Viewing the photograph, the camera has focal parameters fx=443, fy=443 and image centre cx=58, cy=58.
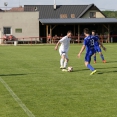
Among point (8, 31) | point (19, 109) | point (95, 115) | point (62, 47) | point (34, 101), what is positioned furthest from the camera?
point (8, 31)

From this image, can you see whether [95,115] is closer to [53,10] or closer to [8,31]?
A: [8,31]

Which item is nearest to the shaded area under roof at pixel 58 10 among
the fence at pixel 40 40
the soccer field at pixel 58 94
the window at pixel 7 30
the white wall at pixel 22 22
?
the white wall at pixel 22 22

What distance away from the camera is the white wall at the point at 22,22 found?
6016 centimetres

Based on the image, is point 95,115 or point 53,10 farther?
point 53,10

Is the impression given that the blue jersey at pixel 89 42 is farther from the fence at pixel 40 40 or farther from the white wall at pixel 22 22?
the white wall at pixel 22 22

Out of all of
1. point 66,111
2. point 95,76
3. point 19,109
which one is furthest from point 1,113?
point 95,76

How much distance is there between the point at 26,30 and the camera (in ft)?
198

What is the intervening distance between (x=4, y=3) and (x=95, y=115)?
64.7 metres

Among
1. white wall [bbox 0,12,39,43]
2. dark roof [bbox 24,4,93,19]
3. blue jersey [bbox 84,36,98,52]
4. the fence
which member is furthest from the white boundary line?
dark roof [bbox 24,4,93,19]

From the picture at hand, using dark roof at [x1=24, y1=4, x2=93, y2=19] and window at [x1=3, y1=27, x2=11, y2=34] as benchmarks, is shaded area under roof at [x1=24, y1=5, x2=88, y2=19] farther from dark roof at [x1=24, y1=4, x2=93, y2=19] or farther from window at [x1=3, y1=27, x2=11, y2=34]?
window at [x1=3, y1=27, x2=11, y2=34]

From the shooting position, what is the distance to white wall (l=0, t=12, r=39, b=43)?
6016 centimetres

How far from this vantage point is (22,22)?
60438mm

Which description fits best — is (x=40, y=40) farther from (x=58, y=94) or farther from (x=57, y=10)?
(x=58, y=94)

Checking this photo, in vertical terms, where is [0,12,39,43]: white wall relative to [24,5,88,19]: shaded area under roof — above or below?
below
